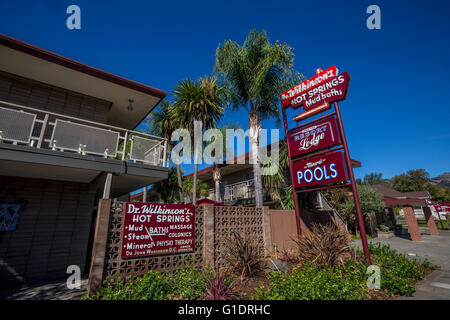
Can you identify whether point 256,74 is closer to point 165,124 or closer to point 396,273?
point 165,124

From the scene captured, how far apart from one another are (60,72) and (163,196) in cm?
1052

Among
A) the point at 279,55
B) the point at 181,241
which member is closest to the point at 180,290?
the point at 181,241

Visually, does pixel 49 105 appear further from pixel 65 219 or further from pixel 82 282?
pixel 82 282

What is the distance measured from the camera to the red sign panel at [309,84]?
7500 millimetres

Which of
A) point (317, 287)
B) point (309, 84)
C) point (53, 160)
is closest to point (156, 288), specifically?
point (317, 287)

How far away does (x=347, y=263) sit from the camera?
5.93m

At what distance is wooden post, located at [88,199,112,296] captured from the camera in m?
4.46

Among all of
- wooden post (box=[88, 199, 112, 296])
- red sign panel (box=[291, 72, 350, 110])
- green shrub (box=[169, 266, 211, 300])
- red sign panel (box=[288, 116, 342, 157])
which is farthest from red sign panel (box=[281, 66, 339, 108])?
wooden post (box=[88, 199, 112, 296])

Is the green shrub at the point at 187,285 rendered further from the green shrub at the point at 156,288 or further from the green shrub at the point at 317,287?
the green shrub at the point at 317,287

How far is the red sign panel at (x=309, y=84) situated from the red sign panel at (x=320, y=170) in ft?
9.16

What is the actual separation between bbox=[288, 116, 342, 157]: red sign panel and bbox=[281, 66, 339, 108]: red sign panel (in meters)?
1.48

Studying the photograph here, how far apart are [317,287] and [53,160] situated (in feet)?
23.8

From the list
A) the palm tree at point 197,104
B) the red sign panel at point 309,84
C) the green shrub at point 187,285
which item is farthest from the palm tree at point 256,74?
the green shrub at point 187,285

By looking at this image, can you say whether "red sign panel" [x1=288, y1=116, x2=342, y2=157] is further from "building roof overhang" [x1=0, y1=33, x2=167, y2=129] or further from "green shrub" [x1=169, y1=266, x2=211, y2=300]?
"building roof overhang" [x1=0, y1=33, x2=167, y2=129]
